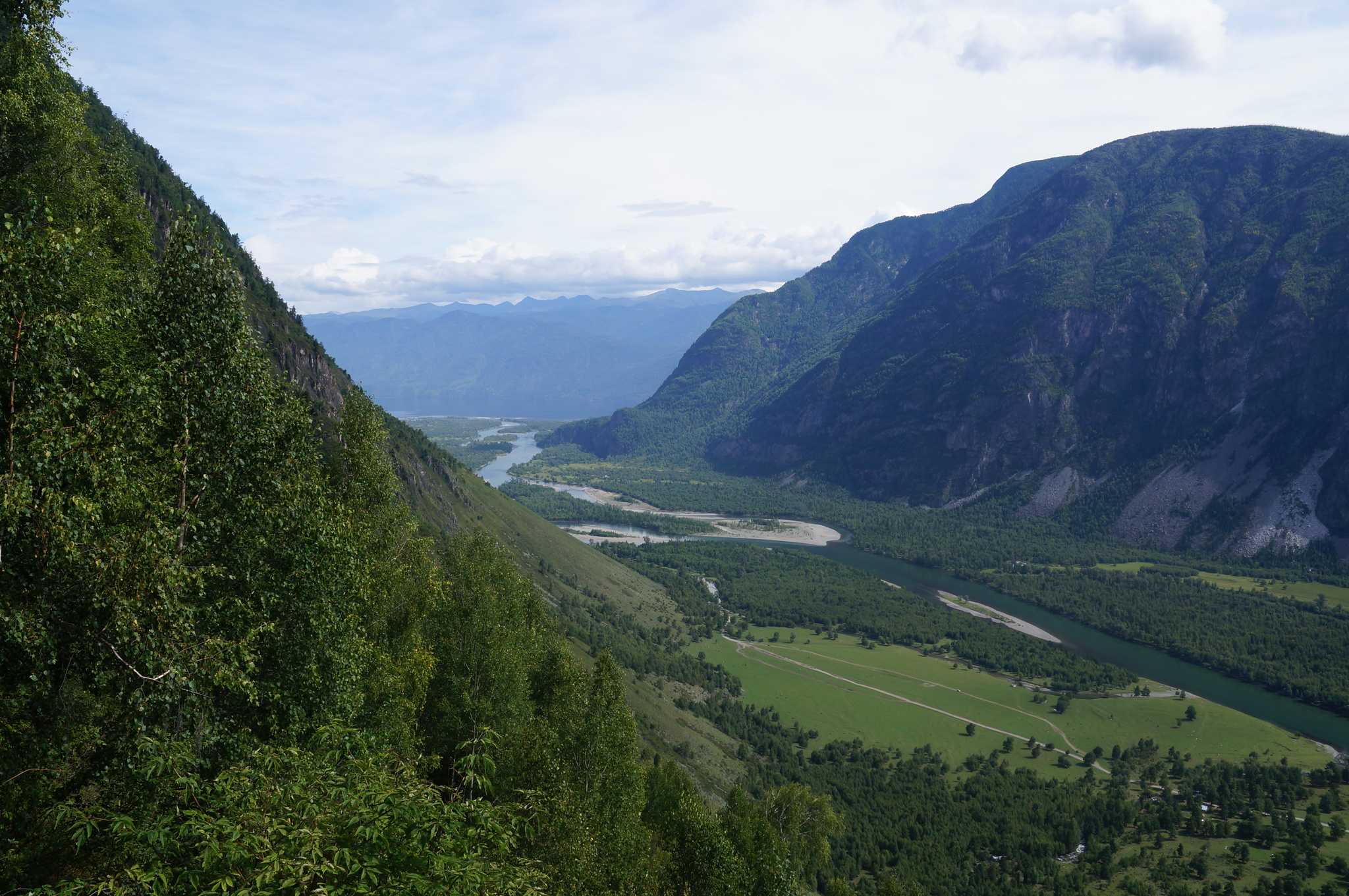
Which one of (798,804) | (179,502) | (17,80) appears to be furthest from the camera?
(798,804)

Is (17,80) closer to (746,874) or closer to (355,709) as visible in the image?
(355,709)

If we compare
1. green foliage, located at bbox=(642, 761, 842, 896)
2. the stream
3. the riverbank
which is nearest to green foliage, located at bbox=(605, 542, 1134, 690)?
the riverbank

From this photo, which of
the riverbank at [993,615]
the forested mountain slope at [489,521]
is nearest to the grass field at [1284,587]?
the riverbank at [993,615]

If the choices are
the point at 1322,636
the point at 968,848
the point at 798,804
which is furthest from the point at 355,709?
the point at 1322,636

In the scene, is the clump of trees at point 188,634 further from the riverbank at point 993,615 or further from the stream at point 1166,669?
the riverbank at point 993,615

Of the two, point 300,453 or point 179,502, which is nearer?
point 179,502

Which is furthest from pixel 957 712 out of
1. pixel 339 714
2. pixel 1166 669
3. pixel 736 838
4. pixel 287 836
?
pixel 287 836

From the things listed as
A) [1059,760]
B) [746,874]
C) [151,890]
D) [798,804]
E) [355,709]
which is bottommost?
[1059,760]
